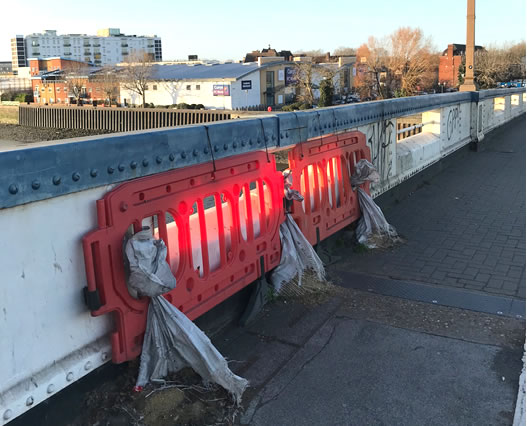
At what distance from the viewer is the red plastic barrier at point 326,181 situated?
18.2 feet

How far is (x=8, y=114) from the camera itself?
265 ft

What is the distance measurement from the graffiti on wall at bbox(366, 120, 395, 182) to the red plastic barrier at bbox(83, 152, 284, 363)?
10.0 feet

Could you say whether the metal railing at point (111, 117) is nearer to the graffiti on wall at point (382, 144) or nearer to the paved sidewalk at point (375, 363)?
the graffiti on wall at point (382, 144)

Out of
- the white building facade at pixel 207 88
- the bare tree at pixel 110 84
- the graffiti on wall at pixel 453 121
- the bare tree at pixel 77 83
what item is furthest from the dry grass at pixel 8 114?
the graffiti on wall at pixel 453 121

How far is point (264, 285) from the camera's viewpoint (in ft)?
16.2

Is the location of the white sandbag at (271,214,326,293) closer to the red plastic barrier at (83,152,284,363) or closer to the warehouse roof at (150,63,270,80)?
the red plastic barrier at (83,152,284,363)

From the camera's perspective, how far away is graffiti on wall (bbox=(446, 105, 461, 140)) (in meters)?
12.9

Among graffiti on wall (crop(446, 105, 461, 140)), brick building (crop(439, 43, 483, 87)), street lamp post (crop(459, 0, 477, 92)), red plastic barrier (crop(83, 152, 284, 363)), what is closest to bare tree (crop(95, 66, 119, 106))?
brick building (crop(439, 43, 483, 87))

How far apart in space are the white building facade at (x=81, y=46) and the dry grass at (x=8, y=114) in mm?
85695

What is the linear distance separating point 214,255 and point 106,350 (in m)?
1.21

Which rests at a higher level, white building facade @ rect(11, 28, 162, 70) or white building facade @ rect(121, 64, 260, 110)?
white building facade @ rect(11, 28, 162, 70)

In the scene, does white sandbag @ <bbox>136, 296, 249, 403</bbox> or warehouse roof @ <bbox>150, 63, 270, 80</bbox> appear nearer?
white sandbag @ <bbox>136, 296, 249, 403</bbox>

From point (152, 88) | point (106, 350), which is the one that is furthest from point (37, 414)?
point (152, 88)

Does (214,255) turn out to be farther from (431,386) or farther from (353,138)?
(353,138)
